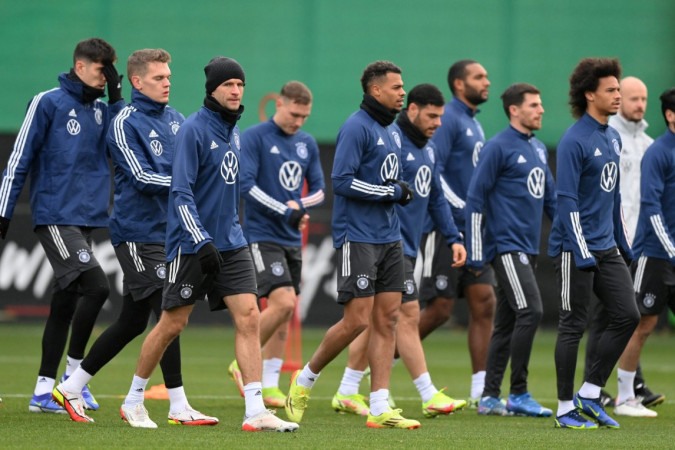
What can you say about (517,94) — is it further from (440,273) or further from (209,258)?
(209,258)

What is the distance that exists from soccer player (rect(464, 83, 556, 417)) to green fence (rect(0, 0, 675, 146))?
1064 cm

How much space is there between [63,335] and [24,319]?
10.00m

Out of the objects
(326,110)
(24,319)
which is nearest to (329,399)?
(24,319)

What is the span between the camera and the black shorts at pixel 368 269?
29.3ft

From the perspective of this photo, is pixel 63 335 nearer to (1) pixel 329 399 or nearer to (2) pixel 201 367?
(1) pixel 329 399

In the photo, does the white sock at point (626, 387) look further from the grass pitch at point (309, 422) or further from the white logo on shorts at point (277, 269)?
the white logo on shorts at point (277, 269)

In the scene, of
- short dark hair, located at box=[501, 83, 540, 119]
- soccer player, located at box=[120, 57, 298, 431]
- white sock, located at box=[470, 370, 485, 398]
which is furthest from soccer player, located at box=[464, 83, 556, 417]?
soccer player, located at box=[120, 57, 298, 431]

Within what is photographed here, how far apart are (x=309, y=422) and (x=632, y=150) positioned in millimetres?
4038

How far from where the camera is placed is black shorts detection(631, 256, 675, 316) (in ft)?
34.6

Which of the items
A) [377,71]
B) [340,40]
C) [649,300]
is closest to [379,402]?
[377,71]

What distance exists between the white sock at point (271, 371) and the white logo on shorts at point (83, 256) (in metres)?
2.38

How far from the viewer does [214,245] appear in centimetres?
820

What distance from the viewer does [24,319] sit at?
19.3m

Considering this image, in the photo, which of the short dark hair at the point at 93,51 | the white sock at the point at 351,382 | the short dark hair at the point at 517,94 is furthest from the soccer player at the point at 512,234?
the short dark hair at the point at 93,51
